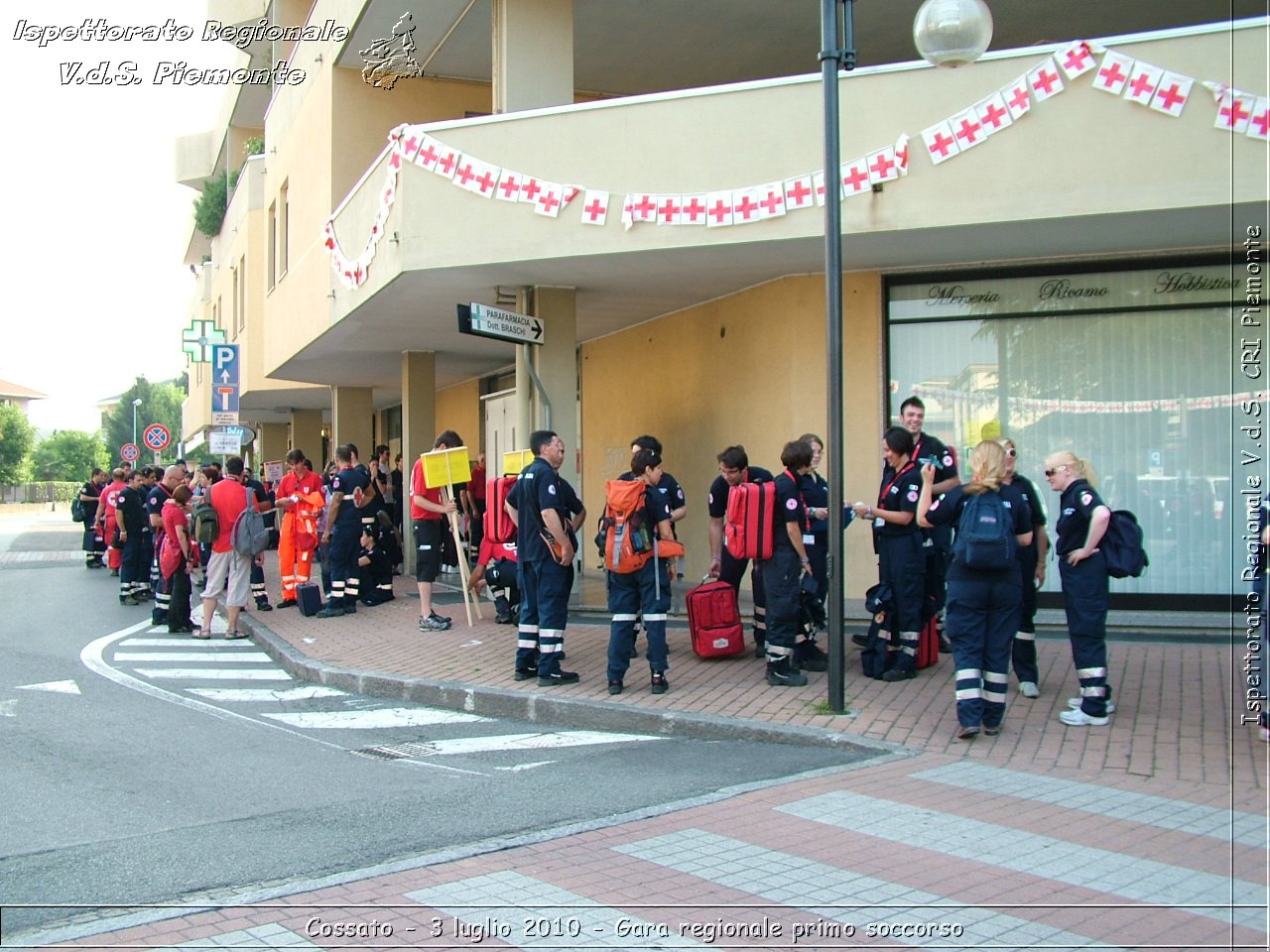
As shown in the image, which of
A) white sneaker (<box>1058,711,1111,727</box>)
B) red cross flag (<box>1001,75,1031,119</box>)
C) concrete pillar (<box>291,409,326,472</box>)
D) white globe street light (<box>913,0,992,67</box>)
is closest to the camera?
white globe street light (<box>913,0,992,67</box>)

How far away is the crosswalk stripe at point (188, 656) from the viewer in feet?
38.7

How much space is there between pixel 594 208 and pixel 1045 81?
4.28m

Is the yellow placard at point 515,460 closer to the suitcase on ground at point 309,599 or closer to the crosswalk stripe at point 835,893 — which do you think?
the suitcase on ground at point 309,599

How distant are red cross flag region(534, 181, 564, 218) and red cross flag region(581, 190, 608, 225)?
0.85 feet

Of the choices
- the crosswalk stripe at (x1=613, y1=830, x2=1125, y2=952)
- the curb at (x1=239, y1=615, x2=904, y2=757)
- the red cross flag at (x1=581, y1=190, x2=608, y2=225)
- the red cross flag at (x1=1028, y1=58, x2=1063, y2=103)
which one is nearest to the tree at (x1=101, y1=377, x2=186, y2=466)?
the red cross flag at (x1=581, y1=190, x2=608, y2=225)

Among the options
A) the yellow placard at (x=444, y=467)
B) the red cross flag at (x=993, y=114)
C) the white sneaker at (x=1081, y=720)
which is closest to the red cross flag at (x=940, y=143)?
the red cross flag at (x=993, y=114)

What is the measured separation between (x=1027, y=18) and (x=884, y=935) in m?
13.0

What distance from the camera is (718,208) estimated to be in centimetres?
1083

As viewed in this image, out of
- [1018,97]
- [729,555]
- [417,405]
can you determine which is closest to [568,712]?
[729,555]

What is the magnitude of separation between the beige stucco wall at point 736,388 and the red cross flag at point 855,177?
192 centimetres

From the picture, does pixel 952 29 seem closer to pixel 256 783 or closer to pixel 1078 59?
pixel 1078 59

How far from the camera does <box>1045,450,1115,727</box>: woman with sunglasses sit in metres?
7.35

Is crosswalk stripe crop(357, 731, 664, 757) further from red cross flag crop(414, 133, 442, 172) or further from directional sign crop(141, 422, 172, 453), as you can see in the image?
directional sign crop(141, 422, 172, 453)

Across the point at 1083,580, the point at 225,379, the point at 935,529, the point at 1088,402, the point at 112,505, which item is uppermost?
the point at 225,379
